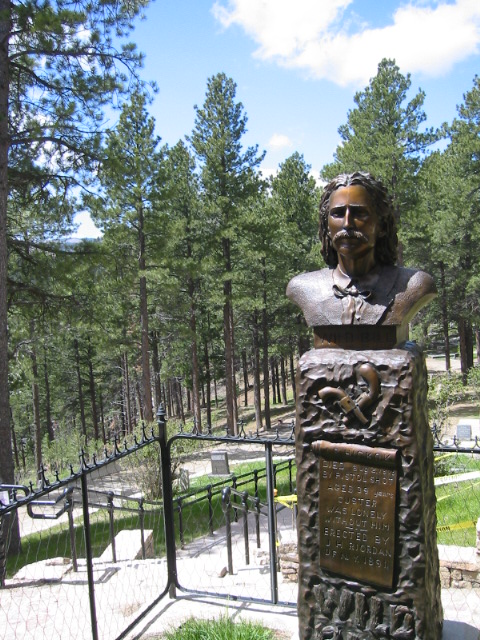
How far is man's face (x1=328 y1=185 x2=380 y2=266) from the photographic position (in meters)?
3.02

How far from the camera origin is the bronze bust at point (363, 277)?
9.85 ft

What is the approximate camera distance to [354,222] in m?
3.02

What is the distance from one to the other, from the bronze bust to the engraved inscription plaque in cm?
64

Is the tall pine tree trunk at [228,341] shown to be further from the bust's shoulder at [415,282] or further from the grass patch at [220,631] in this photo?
the bust's shoulder at [415,282]

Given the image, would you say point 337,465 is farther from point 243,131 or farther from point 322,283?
point 243,131

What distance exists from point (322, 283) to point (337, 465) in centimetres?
109

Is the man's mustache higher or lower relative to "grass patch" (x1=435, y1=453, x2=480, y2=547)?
higher

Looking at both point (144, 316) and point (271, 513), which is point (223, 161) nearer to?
point (144, 316)

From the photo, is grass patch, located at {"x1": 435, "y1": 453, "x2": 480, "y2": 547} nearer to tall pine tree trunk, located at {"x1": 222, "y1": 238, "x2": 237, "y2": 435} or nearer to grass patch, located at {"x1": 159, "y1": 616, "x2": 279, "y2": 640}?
grass patch, located at {"x1": 159, "y1": 616, "x2": 279, "y2": 640}

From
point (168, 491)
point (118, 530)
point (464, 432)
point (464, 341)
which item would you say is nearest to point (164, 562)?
point (168, 491)

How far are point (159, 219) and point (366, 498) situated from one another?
46.8 feet

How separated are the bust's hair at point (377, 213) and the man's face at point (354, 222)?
0.15 feet

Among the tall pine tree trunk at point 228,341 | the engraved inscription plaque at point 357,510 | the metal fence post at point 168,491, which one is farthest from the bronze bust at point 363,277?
the tall pine tree trunk at point 228,341

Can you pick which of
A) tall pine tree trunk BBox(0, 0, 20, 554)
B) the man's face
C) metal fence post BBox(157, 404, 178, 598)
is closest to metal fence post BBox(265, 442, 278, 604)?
metal fence post BBox(157, 404, 178, 598)
